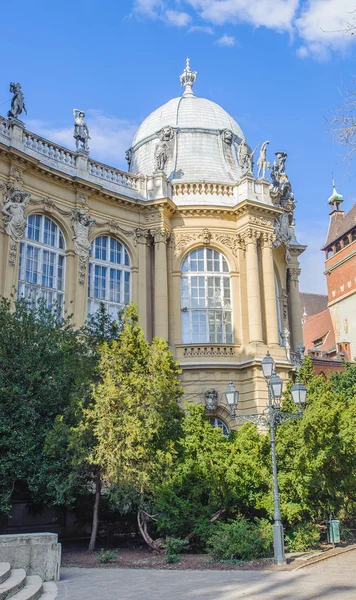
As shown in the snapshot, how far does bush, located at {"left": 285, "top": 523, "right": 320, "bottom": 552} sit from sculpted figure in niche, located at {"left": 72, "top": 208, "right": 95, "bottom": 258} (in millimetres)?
14497

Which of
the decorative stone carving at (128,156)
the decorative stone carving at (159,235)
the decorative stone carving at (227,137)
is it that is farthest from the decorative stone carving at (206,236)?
the decorative stone carving at (128,156)

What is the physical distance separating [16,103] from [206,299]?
11.7m

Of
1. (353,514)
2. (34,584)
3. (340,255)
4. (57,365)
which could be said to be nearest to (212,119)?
(57,365)

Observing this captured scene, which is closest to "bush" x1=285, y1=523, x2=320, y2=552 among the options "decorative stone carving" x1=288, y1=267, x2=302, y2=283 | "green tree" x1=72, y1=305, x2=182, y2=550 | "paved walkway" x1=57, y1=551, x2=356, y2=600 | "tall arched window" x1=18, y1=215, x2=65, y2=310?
"paved walkway" x1=57, y1=551, x2=356, y2=600

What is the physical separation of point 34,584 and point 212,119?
26.9 metres

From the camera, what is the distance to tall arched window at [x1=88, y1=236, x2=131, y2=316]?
86.9ft

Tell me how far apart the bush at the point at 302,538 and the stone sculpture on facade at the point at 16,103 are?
18.7 metres

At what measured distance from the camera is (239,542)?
578 inches

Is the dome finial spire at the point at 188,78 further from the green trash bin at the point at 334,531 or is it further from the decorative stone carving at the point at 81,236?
the green trash bin at the point at 334,531

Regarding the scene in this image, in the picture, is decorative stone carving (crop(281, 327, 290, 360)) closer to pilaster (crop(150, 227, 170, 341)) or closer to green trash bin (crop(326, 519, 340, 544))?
pilaster (crop(150, 227, 170, 341))

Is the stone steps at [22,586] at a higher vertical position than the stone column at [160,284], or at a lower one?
lower

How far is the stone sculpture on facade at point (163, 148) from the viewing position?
29.3 m

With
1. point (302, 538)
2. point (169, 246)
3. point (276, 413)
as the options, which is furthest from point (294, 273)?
point (302, 538)

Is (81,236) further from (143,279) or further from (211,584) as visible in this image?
(211,584)
